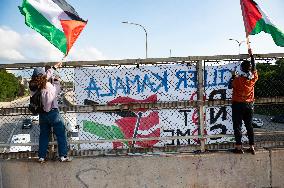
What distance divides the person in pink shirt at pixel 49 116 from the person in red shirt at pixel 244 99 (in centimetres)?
255

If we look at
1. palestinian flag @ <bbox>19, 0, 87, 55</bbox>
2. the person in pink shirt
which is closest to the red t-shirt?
palestinian flag @ <bbox>19, 0, 87, 55</bbox>

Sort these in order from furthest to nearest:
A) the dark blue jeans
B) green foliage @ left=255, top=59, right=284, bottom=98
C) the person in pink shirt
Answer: green foliage @ left=255, top=59, right=284, bottom=98
the dark blue jeans
the person in pink shirt

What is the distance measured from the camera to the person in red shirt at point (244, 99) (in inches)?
205

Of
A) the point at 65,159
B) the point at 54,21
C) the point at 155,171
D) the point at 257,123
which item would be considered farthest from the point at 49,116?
the point at 257,123

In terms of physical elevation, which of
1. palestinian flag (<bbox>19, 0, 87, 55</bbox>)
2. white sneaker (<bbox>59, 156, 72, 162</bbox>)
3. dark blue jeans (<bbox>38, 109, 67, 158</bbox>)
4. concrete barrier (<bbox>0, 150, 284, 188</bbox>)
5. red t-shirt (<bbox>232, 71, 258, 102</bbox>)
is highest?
palestinian flag (<bbox>19, 0, 87, 55</bbox>)

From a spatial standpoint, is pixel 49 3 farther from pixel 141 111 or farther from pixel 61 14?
pixel 141 111

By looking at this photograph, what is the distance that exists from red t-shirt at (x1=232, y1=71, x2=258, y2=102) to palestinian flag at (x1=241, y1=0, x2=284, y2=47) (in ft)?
2.41

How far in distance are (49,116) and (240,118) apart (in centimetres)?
282

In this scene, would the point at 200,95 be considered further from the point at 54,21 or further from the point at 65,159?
the point at 54,21

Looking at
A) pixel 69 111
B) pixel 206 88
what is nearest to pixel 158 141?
pixel 206 88

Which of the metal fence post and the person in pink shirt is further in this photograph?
the metal fence post

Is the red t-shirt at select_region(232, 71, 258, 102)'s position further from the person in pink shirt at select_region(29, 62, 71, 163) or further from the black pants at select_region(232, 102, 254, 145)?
the person in pink shirt at select_region(29, 62, 71, 163)

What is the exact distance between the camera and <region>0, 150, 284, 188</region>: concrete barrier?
16.3 ft

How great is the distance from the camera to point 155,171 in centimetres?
509
